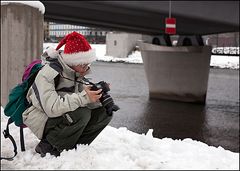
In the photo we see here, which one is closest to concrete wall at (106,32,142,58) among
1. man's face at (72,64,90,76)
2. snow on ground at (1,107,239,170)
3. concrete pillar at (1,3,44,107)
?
concrete pillar at (1,3,44,107)

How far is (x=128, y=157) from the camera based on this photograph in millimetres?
3871

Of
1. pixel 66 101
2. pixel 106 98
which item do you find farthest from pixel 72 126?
pixel 106 98

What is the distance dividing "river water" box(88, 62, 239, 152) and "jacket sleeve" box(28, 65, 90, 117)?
38.5ft

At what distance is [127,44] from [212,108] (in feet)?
114

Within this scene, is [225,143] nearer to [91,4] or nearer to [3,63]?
[91,4]

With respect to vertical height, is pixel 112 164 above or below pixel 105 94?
below

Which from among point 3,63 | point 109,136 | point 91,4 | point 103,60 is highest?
point 91,4

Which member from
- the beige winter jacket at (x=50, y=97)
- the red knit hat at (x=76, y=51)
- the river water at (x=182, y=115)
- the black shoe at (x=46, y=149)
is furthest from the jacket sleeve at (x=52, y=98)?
the river water at (x=182, y=115)

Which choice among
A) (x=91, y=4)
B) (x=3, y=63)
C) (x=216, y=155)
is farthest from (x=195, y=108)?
(x=216, y=155)

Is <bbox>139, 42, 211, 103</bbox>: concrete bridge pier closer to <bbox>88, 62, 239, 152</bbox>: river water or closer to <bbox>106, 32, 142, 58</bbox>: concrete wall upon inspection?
<bbox>88, 62, 239, 152</bbox>: river water

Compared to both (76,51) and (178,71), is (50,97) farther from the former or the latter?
(178,71)

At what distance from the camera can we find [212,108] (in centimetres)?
2353

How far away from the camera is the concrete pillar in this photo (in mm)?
6961

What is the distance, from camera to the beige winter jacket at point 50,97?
12.2ft
